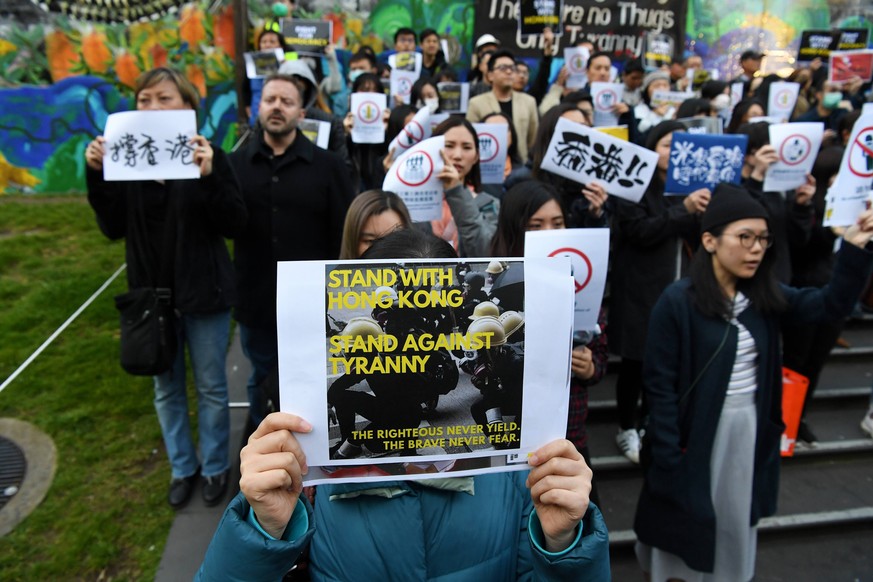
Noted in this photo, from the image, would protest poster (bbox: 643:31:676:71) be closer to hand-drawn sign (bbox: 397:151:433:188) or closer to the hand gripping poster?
hand-drawn sign (bbox: 397:151:433:188)

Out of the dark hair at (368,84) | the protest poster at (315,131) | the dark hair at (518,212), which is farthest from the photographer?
the dark hair at (368,84)

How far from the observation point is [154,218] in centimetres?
317

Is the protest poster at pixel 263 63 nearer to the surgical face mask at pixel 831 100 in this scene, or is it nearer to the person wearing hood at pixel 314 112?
the person wearing hood at pixel 314 112

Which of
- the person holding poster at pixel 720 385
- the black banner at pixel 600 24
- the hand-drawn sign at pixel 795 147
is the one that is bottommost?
the person holding poster at pixel 720 385

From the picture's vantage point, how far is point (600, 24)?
10.4 m

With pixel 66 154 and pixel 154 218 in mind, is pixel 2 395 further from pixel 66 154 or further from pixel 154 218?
pixel 66 154

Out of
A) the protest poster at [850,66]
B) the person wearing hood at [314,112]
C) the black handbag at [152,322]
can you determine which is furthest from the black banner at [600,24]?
the black handbag at [152,322]

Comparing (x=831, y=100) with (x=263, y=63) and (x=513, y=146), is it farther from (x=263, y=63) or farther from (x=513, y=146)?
(x=263, y=63)

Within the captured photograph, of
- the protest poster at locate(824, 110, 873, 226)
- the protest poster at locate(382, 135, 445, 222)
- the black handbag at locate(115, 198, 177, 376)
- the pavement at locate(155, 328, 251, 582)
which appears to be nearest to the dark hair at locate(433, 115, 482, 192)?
the protest poster at locate(382, 135, 445, 222)

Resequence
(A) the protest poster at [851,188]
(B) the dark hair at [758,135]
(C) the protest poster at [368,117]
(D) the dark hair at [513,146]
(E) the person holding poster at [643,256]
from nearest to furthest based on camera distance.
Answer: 1. (A) the protest poster at [851,188]
2. (E) the person holding poster at [643,256]
3. (B) the dark hair at [758,135]
4. (C) the protest poster at [368,117]
5. (D) the dark hair at [513,146]

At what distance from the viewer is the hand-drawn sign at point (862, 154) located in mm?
2998

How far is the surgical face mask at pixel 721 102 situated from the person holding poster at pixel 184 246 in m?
5.85

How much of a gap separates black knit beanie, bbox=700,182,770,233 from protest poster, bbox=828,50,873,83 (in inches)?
237

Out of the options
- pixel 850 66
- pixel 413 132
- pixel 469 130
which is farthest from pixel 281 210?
pixel 850 66
